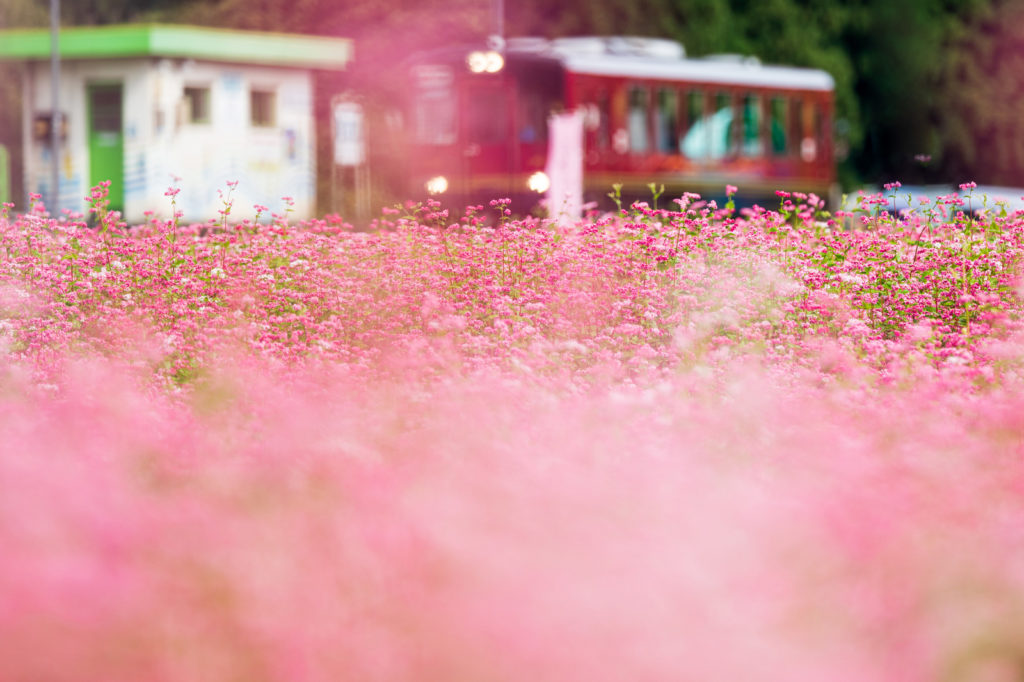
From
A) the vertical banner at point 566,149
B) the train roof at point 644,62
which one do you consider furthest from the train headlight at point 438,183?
the train roof at point 644,62

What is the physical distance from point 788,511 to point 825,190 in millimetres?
24034

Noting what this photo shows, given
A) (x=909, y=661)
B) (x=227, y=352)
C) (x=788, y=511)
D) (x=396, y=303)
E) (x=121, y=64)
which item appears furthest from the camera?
(x=121, y=64)

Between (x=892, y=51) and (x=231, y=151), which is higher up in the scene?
(x=892, y=51)

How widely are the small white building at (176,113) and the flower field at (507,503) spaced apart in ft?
74.8

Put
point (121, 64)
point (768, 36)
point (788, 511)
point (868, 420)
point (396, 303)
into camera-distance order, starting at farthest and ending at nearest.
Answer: point (768, 36) < point (121, 64) < point (396, 303) < point (868, 420) < point (788, 511)

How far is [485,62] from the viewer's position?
22.3 m

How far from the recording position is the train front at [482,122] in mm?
22219

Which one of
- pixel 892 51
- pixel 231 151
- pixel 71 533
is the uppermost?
pixel 892 51

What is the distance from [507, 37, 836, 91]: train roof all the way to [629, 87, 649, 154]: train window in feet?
0.88

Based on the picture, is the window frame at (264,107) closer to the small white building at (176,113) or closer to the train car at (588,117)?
the small white building at (176,113)

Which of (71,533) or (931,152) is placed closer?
(71,533)

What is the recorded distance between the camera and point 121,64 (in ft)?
103

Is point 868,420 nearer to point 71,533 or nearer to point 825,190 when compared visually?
point 71,533

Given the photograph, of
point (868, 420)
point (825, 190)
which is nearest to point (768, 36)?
point (825, 190)
